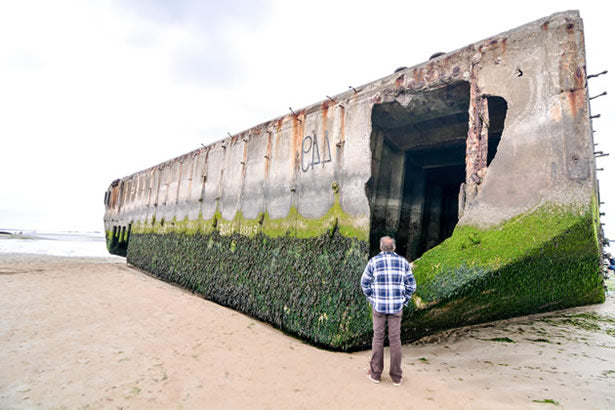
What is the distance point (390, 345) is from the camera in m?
3.10

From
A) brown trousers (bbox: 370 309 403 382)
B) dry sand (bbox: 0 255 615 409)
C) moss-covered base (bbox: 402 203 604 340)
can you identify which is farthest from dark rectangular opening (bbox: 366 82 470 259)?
dry sand (bbox: 0 255 615 409)

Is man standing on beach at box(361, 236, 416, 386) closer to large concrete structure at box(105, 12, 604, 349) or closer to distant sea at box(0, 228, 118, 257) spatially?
large concrete structure at box(105, 12, 604, 349)

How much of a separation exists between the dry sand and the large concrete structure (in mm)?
483

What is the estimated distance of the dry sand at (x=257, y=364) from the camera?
9.43 feet

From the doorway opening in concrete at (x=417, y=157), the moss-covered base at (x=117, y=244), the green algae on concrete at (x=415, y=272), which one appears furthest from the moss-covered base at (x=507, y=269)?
the moss-covered base at (x=117, y=244)

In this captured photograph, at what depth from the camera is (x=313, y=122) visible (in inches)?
→ 214

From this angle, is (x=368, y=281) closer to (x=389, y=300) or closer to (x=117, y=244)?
(x=389, y=300)

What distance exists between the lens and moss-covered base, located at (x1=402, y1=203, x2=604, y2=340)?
116 inches

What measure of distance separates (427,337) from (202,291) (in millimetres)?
4778

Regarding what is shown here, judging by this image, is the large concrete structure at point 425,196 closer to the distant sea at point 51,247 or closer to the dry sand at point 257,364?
the dry sand at point 257,364

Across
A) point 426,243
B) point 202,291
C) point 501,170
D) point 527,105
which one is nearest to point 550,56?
point 527,105

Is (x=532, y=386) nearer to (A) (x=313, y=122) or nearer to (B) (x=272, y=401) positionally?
(B) (x=272, y=401)

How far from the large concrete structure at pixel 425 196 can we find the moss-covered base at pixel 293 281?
0.02 m

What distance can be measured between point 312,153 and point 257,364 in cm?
320
